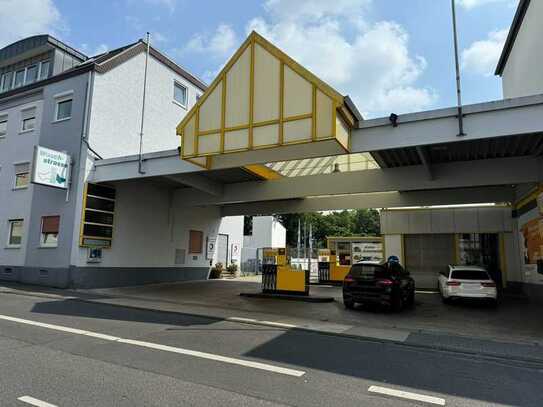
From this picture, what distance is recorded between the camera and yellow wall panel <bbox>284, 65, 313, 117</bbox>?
1139 cm

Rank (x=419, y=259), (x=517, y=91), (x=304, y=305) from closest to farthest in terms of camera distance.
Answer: (x=304, y=305) < (x=517, y=91) < (x=419, y=259)

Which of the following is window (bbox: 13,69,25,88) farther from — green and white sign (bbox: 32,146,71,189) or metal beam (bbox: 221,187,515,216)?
metal beam (bbox: 221,187,515,216)

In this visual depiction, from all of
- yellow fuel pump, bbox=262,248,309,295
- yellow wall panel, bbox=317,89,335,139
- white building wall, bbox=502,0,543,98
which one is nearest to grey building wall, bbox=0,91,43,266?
yellow fuel pump, bbox=262,248,309,295

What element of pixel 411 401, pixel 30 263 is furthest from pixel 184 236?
pixel 411 401

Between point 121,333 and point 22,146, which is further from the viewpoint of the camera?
point 22,146

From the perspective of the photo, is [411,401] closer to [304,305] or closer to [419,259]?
[304,305]

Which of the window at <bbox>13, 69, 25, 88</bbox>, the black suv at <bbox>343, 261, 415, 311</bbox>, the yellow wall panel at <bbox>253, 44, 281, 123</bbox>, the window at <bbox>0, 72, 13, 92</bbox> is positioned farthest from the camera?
the window at <bbox>0, 72, 13, 92</bbox>

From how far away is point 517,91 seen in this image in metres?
20.6

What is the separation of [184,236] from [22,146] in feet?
31.1

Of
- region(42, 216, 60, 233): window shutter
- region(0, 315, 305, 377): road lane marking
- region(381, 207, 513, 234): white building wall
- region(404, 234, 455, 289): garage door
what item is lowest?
region(0, 315, 305, 377): road lane marking

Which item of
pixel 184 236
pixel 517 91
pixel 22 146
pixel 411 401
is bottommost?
pixel 411 401

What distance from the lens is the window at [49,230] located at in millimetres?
18219

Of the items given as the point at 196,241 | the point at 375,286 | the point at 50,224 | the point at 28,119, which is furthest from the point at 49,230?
the point at 375,286

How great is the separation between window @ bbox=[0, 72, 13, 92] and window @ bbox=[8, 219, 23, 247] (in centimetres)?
851
